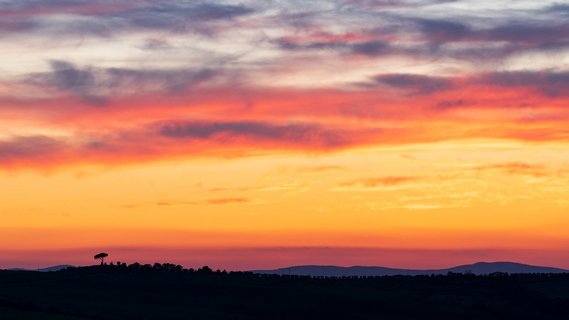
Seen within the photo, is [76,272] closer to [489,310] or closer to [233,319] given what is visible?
[233,319]

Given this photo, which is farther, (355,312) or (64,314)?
(355,312)

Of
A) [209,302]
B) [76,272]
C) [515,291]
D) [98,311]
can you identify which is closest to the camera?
[98,311]

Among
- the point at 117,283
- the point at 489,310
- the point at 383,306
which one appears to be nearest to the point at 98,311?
the point at 117,283

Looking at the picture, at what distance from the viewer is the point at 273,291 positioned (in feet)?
561

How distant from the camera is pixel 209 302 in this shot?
155 metres

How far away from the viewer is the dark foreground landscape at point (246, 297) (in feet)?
455

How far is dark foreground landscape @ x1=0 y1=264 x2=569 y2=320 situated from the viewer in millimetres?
138750

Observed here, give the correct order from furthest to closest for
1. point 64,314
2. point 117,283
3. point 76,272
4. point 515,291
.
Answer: point 515,291
point 76,272
point 117,283
point 64,314

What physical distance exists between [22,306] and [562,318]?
84185 millimetres

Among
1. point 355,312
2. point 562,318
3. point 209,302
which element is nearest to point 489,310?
point 562,318

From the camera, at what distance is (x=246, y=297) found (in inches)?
6412

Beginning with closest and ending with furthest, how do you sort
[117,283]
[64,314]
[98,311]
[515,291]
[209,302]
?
[64,314] → [98,311] → [209,302] → [117,283] → [515,291]

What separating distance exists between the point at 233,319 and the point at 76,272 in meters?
→ 49.4

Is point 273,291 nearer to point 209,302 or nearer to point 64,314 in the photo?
point 209,302
